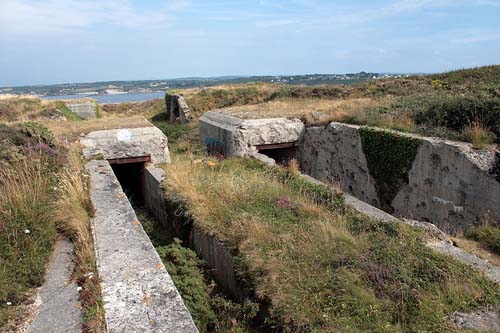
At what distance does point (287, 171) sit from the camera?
8.21 metres

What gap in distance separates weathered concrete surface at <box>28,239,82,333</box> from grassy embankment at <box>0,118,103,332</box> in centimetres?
6

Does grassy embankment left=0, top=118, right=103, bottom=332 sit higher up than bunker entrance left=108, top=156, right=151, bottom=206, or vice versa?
grassy embankment left=0, top=118, right=103, bottom=332

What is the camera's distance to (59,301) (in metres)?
3.10

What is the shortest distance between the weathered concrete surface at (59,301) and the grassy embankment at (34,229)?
6 cm

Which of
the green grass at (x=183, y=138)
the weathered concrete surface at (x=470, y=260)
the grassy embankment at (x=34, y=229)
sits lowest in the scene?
the green grass at (x=183, y=138)

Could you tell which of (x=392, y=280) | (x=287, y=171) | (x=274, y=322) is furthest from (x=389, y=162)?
(x=274, y=322)

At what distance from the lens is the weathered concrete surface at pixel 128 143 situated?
32.7ft

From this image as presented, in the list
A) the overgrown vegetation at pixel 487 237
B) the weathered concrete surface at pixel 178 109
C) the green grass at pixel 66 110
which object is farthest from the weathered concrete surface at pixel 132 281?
the weathered concrete surface at pixel 178 109

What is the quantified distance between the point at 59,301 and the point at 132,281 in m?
0.55

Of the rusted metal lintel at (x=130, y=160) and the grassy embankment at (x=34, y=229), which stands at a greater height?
the grassy embankment at (x=34, y=229)

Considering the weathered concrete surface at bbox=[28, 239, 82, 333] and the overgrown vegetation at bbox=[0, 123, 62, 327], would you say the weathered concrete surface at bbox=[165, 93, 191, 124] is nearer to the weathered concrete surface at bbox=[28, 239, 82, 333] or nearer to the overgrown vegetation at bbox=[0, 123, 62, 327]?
the overgrown vegetation at bbox=[0, 123, 62, 327]

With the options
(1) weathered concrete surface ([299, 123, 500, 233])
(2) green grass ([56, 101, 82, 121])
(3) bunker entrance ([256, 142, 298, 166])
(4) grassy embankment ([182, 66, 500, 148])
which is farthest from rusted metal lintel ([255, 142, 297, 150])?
(2) green grass ([56, 101, 82, 121])

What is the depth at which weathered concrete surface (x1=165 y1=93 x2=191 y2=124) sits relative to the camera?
87.4 feet

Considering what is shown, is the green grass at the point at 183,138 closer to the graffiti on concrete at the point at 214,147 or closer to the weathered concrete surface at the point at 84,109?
the graffiti on concrete at the point at 214,147
